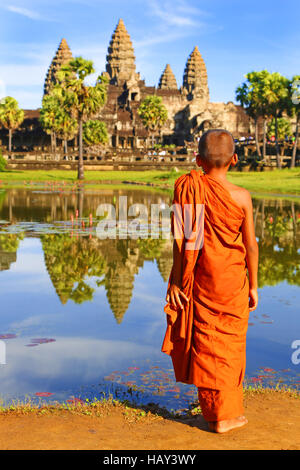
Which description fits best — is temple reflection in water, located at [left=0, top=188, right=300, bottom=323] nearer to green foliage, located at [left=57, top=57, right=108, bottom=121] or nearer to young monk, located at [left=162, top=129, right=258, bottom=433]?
young monk, located at [left=162, top=129, right=258, bottom=433]

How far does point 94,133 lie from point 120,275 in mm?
74147

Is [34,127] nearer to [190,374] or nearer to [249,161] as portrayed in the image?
[249,161]

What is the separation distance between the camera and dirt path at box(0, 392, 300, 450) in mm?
4391

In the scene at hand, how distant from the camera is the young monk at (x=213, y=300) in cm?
476

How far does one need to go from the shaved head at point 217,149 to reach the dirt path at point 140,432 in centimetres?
211

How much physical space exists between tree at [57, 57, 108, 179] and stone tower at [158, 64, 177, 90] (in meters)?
74.8

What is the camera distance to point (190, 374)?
4.85m

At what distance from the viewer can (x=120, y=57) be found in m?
115

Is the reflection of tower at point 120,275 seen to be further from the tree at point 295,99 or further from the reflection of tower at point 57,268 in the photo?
the tree at point 295,99

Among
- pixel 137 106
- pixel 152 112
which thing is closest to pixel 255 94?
pixel 152 112

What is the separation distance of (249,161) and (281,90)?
7815mm

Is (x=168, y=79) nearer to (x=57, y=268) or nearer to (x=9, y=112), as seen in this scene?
(x=9, y=112)

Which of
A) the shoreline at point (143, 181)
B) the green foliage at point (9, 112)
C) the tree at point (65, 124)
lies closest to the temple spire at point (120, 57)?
the green foliage at point (9, 112)

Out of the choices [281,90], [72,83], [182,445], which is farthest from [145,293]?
[281,90]
